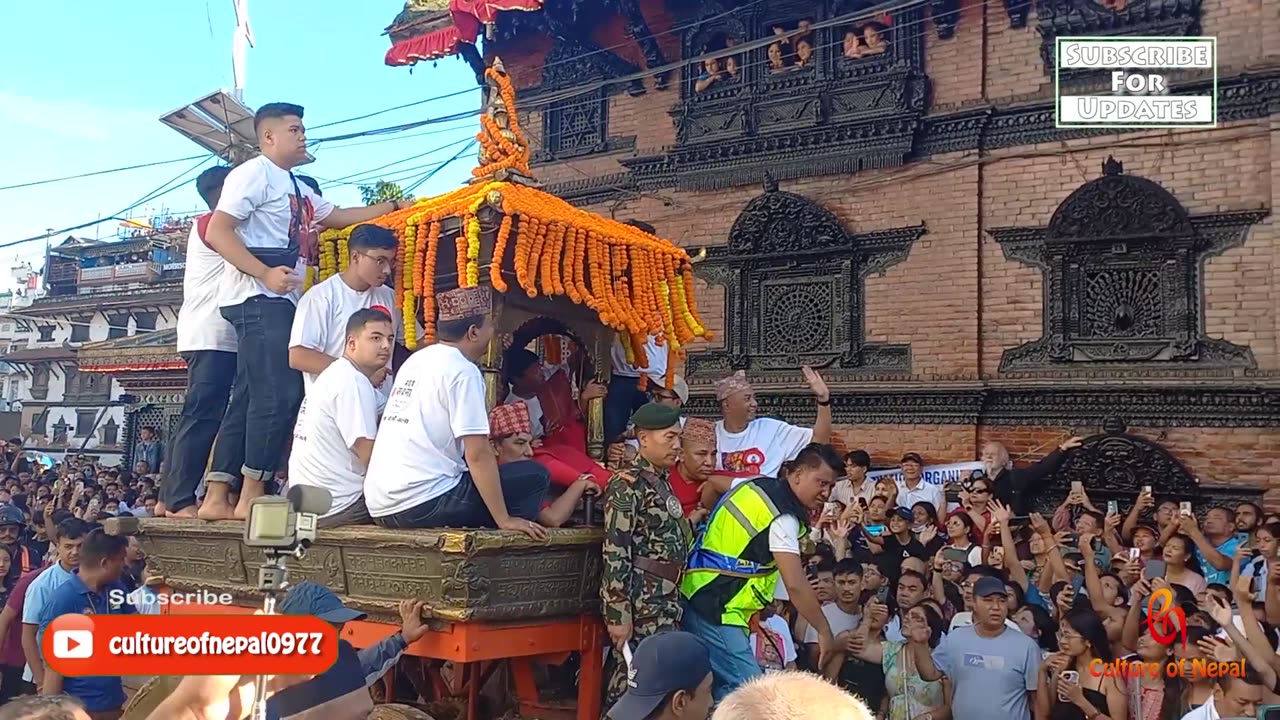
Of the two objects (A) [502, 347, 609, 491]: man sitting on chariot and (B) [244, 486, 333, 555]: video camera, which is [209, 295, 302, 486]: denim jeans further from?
(B) [244, 486, 333, 555]: video camera

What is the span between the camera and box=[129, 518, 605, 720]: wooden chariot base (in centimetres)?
422

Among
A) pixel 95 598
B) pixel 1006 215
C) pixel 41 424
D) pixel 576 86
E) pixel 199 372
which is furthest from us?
pixel 41 424

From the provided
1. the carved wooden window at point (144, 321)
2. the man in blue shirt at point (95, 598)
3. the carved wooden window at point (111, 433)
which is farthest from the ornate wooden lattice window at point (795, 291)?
the carved wooden window at point (144, 321)

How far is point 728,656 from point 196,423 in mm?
3280

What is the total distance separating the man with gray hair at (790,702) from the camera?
1.91 metres

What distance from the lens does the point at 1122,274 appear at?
384 inches

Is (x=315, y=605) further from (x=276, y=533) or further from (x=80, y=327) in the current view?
(x=80, y=327)

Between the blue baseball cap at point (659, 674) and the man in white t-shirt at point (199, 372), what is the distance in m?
3.36

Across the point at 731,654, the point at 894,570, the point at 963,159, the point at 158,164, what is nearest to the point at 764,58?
the point at 963,159

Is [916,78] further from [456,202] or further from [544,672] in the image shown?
[544,672]

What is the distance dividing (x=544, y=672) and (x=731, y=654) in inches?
50.5

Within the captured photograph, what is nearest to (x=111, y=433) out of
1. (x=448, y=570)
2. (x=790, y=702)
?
(x=448, y=570)

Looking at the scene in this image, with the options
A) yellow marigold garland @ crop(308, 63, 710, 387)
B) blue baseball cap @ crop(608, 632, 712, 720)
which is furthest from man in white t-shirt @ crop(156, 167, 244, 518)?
blue baseball cap @ crop(608, 632, 712, 720)

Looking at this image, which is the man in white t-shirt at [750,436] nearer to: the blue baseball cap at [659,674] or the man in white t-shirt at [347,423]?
the man in white t-shirt at [347,423]
